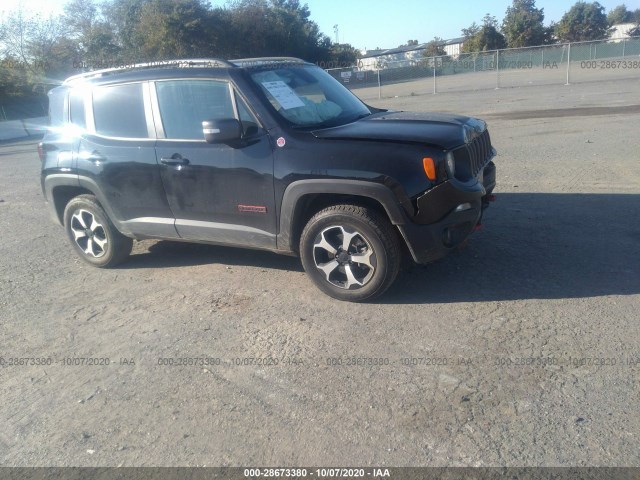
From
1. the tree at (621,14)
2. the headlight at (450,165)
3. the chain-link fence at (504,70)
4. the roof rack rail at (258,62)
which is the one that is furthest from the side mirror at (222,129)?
the tree at (621,14)

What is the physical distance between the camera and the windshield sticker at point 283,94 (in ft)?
16.2

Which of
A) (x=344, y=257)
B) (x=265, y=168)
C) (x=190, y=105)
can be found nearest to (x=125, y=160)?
(x=190, y=105)

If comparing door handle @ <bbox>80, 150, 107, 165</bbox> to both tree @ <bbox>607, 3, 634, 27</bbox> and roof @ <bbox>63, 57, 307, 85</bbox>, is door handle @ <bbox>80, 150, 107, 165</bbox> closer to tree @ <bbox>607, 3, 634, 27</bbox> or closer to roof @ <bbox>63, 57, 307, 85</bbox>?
roof @ <bbox>63, 57, 307, 85</bbox>

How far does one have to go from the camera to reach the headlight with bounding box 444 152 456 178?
4.36 metres

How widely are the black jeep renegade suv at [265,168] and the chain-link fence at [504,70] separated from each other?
24.3 m

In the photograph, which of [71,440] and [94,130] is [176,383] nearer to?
[71,440]

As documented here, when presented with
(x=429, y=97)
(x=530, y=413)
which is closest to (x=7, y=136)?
(x=429, y=97)

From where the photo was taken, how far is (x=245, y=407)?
3.48 metres

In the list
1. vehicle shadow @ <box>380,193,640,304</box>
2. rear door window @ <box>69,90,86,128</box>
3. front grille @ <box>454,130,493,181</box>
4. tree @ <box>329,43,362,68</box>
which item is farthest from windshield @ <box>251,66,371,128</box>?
tree @ <box>329,43,362,68</box>

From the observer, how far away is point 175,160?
201 inches

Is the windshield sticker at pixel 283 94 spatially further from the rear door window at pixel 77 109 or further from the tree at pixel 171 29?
the tree at pixel 171 29

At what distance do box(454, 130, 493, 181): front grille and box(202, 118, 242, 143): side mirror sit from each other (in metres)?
1.76

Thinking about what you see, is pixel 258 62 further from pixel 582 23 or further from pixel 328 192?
pixel 582 23

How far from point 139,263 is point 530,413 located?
441 centimetres
